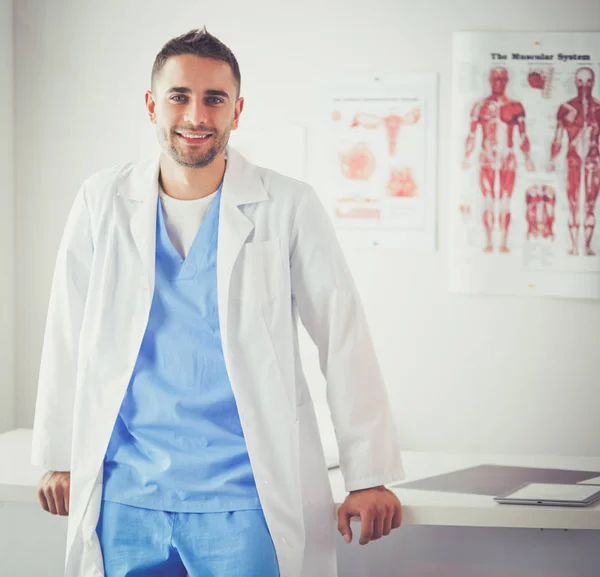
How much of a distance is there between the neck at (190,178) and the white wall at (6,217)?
998 mm

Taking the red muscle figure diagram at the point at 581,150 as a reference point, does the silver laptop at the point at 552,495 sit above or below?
below

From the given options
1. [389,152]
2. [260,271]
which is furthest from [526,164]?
[260,271]

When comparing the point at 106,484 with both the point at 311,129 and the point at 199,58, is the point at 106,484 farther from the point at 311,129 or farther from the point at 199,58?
the point at 311,129

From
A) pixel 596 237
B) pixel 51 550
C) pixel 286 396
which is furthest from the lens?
pixel 596 237

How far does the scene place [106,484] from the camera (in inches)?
55.1

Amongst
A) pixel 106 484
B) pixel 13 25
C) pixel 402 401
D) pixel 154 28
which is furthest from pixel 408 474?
pixel 13 25

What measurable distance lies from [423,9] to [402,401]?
1.08 metres

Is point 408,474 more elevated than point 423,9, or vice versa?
point 423,9

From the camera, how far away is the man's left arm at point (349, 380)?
143cm

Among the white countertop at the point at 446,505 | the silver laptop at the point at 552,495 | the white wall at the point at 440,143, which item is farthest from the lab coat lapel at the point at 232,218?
the white wall at the point at 440,143

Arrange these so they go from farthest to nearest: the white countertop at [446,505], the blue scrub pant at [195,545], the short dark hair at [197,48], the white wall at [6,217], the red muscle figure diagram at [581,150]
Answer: the white wall at [6,217] < the red muscle figure diagram at [581,150] < the white countertop at [446,505] < the short dark hair at [197,48] < the blue scrub pant at [195,545]

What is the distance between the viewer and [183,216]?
1479mm

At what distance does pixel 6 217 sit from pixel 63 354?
1.00m

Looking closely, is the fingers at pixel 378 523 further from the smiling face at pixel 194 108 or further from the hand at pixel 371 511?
the smiling face at pixel 194 108
